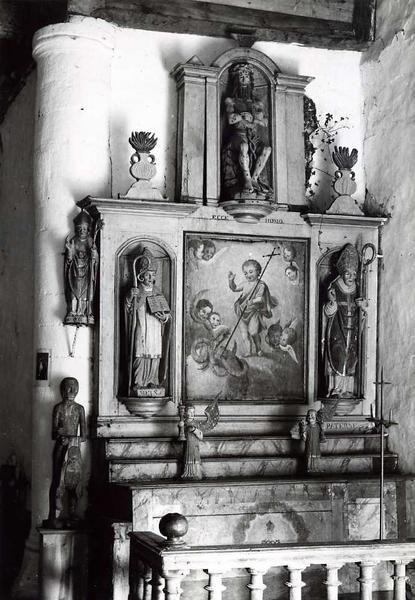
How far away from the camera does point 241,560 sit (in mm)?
5402

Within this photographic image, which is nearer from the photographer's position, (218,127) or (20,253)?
(218,127)

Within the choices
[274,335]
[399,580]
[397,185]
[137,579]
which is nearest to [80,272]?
[274,335]

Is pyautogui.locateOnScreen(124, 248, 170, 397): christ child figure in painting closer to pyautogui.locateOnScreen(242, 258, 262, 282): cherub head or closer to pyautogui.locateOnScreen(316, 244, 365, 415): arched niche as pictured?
pyautogui.locateOnScreen(242, 258, 262, 282): cherub head

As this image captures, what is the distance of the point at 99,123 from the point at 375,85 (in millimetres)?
2506

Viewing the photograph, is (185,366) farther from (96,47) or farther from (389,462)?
(96,47)

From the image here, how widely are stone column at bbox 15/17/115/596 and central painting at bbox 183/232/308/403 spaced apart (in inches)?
35.4

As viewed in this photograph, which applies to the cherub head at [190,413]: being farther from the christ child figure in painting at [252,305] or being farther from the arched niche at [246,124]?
the arched niche at [246,124]

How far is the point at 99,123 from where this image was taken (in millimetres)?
8297

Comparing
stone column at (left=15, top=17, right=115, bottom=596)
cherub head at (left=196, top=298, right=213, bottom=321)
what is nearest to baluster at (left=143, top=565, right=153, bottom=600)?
stone column at (left=15, top=17, right=115, bottom=596)

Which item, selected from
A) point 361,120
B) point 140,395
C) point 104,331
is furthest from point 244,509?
point 361,120

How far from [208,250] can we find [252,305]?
23.2 inches

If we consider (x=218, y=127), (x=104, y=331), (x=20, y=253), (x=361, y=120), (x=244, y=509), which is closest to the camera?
(x=244, y=509)

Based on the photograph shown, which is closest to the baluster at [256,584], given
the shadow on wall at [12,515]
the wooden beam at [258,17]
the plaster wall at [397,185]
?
the plaster wall at [397,185]

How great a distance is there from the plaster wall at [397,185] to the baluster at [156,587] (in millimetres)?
3406
